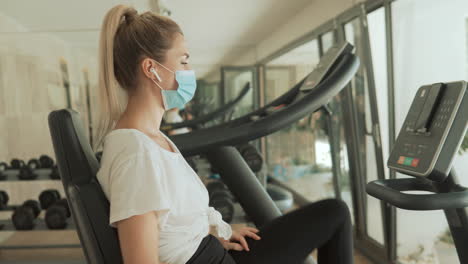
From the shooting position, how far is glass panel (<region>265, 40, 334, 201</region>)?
432cm

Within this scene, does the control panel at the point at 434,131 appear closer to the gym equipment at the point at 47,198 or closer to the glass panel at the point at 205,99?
the gym equipment at the point at 47,198

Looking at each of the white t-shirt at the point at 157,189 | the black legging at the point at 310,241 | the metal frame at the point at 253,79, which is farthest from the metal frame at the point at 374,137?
the white t-shirt at the point at 157,189

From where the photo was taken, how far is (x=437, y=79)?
85.7 inches

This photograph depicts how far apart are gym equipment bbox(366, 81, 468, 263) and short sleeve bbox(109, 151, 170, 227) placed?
630mm

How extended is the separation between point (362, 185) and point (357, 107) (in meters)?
0.65

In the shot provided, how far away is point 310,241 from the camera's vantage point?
39.9 inches

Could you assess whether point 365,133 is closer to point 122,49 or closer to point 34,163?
point 122,49

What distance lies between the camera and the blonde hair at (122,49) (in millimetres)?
895

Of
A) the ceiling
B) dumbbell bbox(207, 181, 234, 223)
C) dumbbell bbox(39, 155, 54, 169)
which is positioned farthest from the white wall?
dumbbell bbox(39, 155, 54, 169)

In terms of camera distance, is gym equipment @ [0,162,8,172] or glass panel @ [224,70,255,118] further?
glass panel @ [224,70,255,118]

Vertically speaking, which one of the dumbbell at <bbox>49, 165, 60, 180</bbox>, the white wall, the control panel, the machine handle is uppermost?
the white wall

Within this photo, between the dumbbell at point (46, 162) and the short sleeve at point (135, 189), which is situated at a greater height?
the short sleeve at point (135, 189)

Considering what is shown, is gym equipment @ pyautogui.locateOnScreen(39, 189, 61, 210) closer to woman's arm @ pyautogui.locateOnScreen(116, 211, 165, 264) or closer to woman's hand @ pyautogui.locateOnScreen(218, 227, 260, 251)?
woman's hand @ pyautogui.locateOnScreen(218, 227, 260, 251)

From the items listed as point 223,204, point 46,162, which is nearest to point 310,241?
point 223,204
